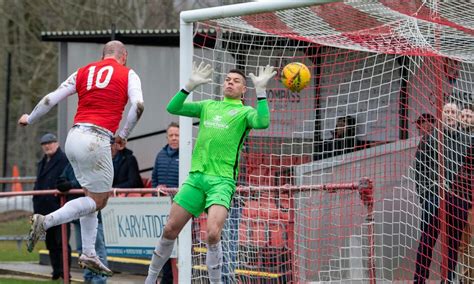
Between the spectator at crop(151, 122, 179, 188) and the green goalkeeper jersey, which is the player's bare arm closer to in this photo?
the green goalkeeper jersey

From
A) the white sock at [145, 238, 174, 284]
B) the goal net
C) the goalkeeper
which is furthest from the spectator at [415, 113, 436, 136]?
the white sock at [145, 238, 174, 284]

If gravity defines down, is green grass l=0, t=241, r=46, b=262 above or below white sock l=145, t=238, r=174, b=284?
below

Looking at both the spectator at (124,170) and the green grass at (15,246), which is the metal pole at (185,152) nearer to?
the spectator at (124,170)

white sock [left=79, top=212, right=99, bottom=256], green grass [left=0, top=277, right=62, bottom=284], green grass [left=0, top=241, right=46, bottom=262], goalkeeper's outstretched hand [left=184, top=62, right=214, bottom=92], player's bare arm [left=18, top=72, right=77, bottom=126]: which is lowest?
green grass [left=0, top=277, right=62, bottom=284]

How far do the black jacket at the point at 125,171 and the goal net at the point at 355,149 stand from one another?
6.60ft

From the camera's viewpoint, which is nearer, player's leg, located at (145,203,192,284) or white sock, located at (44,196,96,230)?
player's leg, located at (145,203,192,284)

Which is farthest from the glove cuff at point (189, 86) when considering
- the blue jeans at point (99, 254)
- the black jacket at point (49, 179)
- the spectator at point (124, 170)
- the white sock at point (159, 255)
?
the black jacket at point (49, 179)

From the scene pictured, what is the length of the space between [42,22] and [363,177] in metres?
19.1

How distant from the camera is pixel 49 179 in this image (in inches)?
586

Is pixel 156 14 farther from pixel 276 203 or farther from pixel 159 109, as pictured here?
pixel 276 203

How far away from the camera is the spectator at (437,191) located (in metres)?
11.3

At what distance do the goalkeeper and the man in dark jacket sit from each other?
4135mm

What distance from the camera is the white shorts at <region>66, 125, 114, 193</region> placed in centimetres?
1051

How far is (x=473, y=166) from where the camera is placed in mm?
11430
